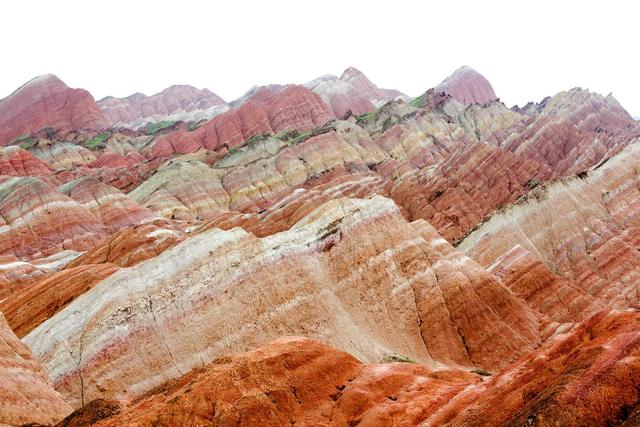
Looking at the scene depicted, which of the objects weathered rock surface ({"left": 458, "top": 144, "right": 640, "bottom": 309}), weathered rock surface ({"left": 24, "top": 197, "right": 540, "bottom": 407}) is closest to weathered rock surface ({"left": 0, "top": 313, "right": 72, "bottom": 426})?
weathered rock surface ({"left": 24, "top": 197, "right": 540, "bottom": 407})

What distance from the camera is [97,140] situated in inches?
5950

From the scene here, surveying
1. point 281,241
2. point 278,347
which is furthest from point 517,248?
point 278,347

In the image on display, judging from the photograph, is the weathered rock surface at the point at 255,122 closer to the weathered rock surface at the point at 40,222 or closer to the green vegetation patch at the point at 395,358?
the weathered rock surface at the point at 40,222

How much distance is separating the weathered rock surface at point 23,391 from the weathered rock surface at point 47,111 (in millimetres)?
168164

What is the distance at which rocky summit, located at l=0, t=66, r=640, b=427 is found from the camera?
1531 cm

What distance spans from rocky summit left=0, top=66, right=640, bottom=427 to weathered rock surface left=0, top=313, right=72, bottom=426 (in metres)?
0.12

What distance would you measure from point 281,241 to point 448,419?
77.2ft

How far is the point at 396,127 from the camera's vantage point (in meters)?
123

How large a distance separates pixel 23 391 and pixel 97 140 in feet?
481

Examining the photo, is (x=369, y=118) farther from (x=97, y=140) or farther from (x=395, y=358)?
(x=395, y=358)

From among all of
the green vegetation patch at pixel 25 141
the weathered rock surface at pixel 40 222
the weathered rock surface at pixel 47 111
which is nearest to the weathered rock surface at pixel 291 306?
the weathered rock surface at pixel 40 222

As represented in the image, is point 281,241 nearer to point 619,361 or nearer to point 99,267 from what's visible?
point 99,267

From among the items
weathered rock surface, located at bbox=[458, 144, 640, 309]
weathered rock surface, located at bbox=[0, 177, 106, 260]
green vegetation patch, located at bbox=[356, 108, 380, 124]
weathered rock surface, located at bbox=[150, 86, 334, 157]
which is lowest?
weathered rock surface, located at bbox=[458, 144, 640, 309]

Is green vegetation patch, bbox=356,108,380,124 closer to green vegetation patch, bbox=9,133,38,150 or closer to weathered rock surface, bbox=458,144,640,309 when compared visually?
A: weathered rock surface, bbox=458,144,640,309
